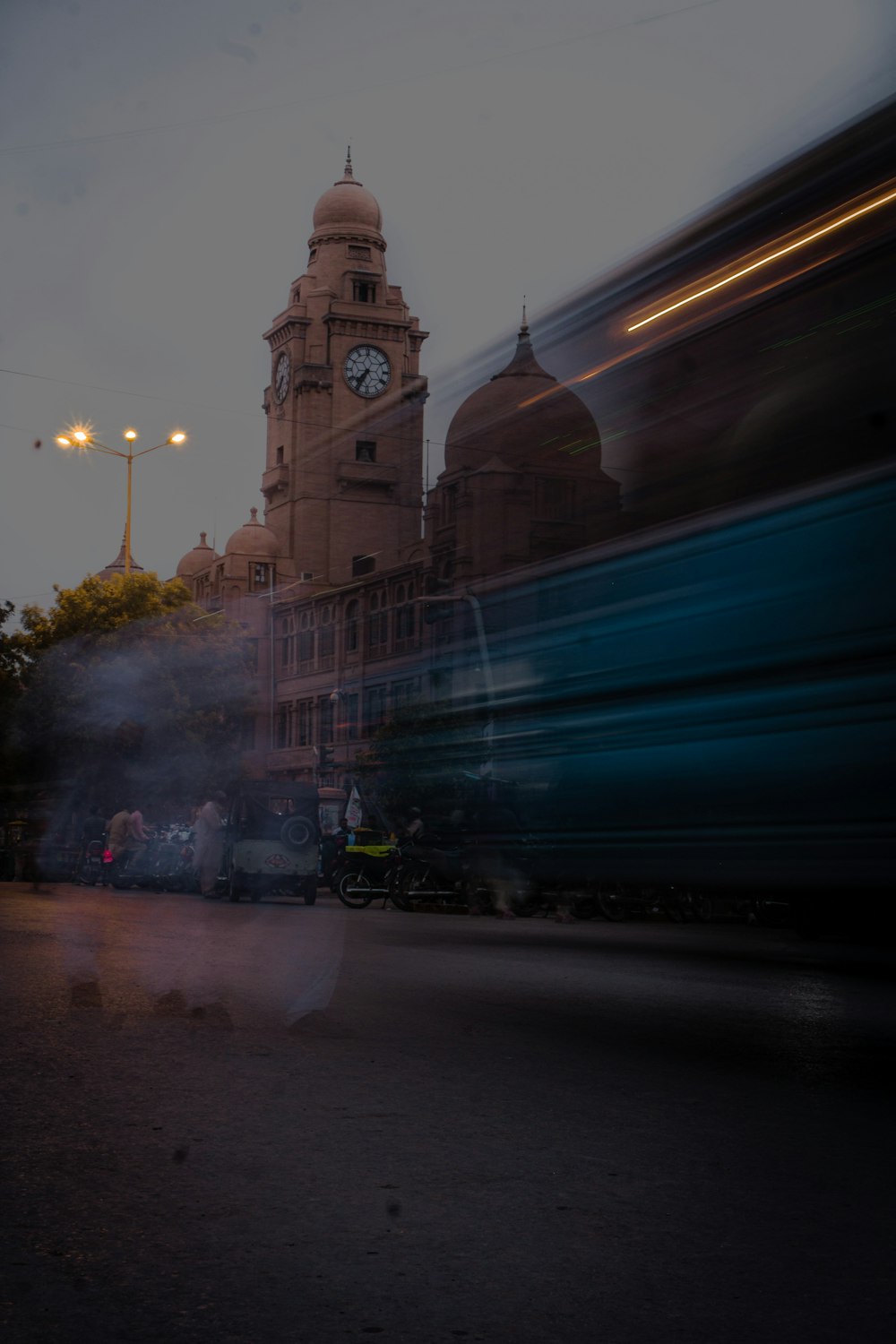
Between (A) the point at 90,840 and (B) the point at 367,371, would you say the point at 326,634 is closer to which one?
(B) the point at 367,371

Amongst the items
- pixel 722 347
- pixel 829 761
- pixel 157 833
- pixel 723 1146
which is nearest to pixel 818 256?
pixel 722 347

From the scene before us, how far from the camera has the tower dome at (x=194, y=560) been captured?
335 ft

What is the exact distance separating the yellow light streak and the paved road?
3.69 metres

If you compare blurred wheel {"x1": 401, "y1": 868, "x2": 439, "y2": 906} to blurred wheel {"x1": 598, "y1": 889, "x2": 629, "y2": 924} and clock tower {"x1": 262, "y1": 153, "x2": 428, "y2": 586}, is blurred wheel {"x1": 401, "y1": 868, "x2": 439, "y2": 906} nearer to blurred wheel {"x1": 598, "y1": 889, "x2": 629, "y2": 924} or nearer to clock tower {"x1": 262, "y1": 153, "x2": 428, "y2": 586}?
blurred wheel {"x1": 598, "y1": 889, "x2": 629, "y2": 924}

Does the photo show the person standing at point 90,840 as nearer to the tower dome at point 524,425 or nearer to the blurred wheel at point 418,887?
the blurred wheel at point 418,887

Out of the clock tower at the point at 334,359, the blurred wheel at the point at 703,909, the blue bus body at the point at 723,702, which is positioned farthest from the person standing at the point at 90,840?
the clock tower at the point at 334,359

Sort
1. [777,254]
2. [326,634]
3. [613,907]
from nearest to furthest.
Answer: [777,254] → [613,907] → [326,634]

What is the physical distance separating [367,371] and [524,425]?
249 ft

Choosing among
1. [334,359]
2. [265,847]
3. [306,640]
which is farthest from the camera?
[334,359]

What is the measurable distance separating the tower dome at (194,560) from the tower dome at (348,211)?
966 inches

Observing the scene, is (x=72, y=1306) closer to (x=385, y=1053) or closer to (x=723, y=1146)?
(x=723, y=1146)

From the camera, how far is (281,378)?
87.9 metres

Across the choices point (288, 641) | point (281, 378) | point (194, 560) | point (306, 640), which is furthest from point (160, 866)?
point (194, 560)

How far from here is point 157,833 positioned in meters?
36.6
